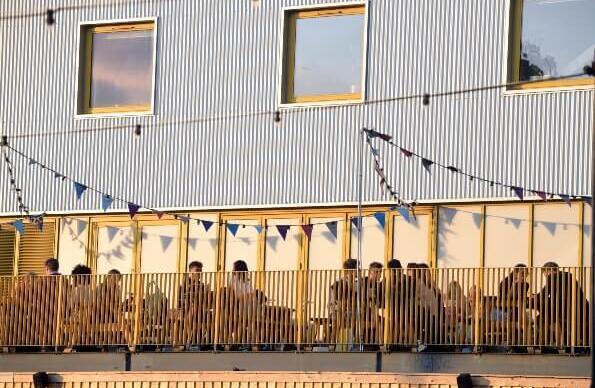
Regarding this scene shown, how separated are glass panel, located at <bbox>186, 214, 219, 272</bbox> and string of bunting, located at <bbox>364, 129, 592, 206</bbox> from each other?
3.30 metres

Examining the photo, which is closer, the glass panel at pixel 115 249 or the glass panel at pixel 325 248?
the glass panel at pixel 325 248

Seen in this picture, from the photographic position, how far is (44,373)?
1024 inches

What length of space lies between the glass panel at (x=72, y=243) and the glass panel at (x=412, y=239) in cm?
607

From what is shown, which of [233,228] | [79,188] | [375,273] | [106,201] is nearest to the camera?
[375,273]

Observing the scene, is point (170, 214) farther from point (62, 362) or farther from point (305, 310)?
point (305, 310)

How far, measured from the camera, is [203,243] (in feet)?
98.1

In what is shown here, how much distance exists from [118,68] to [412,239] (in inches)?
258

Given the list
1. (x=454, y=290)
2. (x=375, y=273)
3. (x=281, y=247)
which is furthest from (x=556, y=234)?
(x=281, y=247)

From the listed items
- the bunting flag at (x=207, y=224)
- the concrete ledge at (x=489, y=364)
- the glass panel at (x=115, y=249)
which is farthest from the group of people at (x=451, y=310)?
the glass panel at (x=115, y=249)

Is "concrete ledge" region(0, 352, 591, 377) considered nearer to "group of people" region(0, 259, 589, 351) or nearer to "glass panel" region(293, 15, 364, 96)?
"group of people" region(0, 259, 589, 351)

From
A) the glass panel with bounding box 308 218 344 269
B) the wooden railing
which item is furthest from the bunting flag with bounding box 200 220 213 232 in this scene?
the wooden railing

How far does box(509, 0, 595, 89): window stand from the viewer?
2672cm

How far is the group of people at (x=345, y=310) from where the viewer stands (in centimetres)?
2298

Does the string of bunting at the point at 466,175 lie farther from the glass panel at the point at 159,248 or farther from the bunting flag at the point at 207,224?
the glass panel at the point at 159,248
